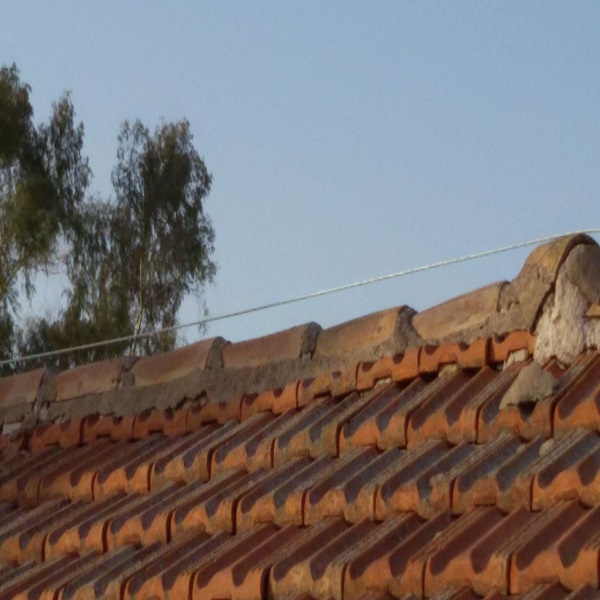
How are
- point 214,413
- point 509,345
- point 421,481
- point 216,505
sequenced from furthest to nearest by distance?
point 214,413 < point 216,505 < point 509,345 < point 421,481

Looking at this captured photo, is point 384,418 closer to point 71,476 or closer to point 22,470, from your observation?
point 71,476

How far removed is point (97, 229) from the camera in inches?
965

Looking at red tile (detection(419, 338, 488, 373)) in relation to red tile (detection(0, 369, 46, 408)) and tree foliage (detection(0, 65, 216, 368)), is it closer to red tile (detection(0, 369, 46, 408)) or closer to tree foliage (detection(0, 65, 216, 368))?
red tile (detection(0, 369, 46, 408))

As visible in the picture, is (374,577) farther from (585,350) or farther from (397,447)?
(585,350)

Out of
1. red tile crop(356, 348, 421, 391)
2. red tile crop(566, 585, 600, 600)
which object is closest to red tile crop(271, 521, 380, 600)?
red tile crop(566, 585, 600, 600)

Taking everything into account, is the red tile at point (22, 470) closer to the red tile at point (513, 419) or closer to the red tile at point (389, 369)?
the red tile at point (389, 369)

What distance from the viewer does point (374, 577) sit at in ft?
9.25

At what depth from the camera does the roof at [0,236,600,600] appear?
2754mm

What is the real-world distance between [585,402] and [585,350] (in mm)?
376

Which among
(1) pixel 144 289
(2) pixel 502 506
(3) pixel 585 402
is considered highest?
(1) pixel 144 289

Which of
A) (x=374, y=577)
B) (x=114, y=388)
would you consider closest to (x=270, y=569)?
(x=374, y=577)

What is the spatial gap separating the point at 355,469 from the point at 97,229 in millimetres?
21563

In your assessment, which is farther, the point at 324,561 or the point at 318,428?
the point at 318,428

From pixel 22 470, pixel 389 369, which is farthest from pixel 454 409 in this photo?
pixel 22 470
